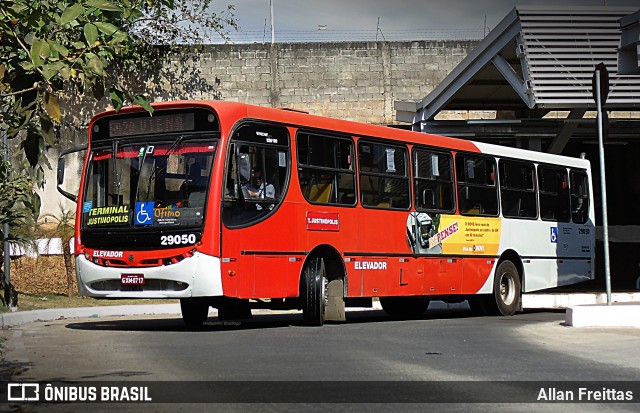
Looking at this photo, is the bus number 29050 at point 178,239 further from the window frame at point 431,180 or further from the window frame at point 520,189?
the window frame at point 520,189

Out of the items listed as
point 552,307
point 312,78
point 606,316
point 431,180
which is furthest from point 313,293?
point 312,78

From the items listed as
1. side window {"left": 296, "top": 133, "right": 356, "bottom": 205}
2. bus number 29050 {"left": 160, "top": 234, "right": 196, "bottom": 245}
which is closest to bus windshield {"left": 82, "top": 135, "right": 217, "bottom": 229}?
bus number 29050 {"left": 160, "top": 234, "right": 196, "bottom": 245}

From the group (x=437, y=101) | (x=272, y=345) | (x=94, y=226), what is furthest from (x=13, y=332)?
(x=437, y=101)

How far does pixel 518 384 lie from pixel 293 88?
25.9 metres

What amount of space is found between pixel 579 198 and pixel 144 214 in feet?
38.9

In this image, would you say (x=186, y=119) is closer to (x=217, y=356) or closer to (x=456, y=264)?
(x=217, y=356)

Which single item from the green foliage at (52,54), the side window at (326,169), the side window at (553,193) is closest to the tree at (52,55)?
the green foliage at (52,54)

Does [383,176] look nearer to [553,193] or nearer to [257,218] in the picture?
[257,218]

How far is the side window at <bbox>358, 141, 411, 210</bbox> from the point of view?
18.1 metres

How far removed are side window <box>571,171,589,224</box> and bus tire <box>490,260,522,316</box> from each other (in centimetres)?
279

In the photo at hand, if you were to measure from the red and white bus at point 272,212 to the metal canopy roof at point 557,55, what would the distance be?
4.03 m

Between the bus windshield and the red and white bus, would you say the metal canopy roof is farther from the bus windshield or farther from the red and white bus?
the bus windshield

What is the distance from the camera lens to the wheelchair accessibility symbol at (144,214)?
612 inches

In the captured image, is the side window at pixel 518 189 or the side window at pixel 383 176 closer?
the side window at pixel 383 176
